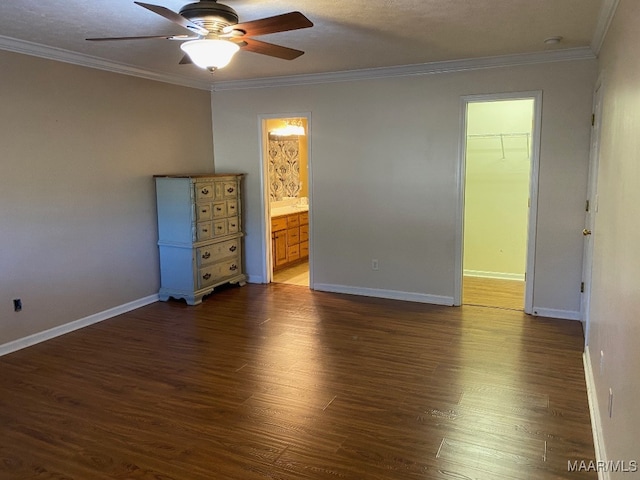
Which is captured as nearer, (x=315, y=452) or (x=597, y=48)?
(x=315, y=452)

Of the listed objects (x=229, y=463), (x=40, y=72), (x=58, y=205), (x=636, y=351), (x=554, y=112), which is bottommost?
(x=229, y=463)

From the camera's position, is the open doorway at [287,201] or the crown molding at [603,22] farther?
the open doorway at [287,201]

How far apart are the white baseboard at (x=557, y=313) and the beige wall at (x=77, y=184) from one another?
3863 millimetres

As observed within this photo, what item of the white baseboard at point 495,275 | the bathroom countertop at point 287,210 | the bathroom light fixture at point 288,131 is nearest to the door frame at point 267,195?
the bathroom countertop at point 287,210

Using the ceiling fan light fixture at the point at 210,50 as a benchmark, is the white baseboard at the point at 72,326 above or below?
below

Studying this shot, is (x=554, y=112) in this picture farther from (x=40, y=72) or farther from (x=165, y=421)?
(x=40, y=72)

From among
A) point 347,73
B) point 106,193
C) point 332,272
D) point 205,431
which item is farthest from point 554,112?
point 106,193

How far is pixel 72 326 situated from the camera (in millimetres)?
4445

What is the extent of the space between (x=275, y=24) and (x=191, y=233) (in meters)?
2.99

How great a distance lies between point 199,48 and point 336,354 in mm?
2345

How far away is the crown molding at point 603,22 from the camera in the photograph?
291 centimetres

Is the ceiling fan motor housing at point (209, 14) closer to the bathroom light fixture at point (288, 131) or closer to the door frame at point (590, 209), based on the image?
the door frame at point (590, 209)

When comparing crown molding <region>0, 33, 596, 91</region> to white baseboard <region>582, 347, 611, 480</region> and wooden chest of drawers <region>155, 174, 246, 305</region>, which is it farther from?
white baseboard <region>582, 347, 611, 480</region>

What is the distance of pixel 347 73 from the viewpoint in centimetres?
520
